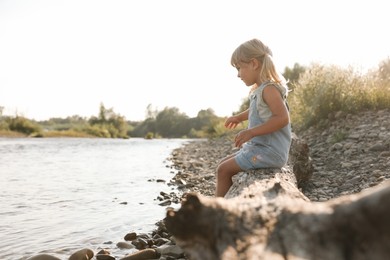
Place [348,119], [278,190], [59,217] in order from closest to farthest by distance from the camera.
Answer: [278,190], [59,217], [348,119]

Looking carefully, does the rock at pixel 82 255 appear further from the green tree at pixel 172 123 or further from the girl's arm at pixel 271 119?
the green tree at pixel 172 123

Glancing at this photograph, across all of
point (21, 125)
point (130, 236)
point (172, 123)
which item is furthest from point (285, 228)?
point (172, 123)

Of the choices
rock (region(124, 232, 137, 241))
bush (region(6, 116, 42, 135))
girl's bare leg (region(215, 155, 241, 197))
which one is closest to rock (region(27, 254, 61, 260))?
rock (region(124, 232, 137, 241))

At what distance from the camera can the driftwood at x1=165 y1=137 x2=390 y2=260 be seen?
48.4 inches

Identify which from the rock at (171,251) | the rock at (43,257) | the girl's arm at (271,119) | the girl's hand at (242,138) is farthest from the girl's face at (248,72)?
A: the rock at (43,257)

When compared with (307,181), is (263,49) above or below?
above

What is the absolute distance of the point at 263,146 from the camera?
143 inches

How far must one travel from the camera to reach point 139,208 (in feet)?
19.5

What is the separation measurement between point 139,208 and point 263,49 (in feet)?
11.3

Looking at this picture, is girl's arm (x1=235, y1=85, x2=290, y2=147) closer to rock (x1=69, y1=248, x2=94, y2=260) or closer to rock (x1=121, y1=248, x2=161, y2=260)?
rock (x1=121, y1=248, x2=161, y2=260)

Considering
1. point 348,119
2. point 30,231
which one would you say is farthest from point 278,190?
point 348,119

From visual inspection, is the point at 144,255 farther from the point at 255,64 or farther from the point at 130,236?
the point at 255,64

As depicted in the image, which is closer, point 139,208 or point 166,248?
point 166,248

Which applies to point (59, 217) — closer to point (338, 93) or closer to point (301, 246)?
point (301, 246)
